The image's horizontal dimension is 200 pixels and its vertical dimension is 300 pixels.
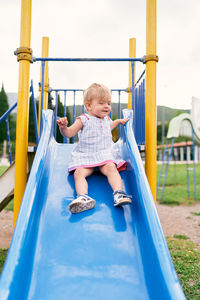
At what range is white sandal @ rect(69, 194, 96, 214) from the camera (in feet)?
6.23

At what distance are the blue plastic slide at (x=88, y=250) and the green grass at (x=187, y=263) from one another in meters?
1.14

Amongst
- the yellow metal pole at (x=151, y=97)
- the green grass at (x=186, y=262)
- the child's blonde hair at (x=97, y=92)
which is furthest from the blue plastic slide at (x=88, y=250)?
the green grass at (x=186, y=262)

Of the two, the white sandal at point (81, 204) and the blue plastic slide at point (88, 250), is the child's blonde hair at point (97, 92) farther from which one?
the white sandal at point (81, 204)

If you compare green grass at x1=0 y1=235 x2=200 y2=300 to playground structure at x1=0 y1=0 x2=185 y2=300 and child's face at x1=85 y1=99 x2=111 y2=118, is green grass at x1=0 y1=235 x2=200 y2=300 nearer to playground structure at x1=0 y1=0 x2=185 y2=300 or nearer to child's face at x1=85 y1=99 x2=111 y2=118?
playground structure at x1=0 y1=0 x2=185 y2=300

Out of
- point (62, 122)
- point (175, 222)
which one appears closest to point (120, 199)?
point (62, 122)

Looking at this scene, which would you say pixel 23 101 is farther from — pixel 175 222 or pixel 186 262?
pixel 175 222

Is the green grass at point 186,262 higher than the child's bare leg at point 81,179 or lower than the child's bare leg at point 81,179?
lower

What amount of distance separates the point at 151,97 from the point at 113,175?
3.19 feet

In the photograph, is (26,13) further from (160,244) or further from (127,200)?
(160,244)

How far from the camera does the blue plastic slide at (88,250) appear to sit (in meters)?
1.34

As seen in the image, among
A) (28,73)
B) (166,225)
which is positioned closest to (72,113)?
(28,73)

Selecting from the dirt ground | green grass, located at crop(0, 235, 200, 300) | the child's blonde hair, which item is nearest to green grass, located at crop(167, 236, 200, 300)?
green grass, located at crop(0, 235, 200, 300)

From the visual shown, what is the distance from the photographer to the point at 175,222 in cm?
535

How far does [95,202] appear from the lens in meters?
2.01
